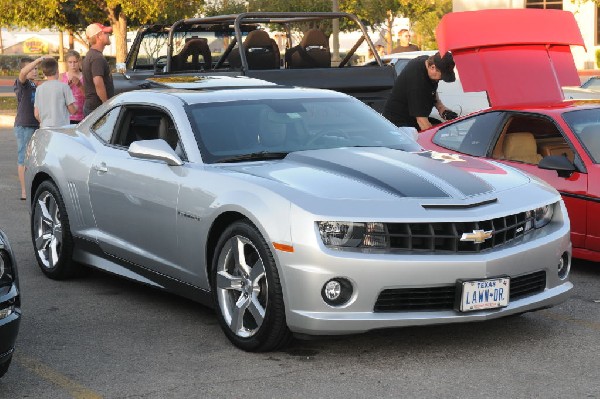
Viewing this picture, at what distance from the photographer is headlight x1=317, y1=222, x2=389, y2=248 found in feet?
20.6

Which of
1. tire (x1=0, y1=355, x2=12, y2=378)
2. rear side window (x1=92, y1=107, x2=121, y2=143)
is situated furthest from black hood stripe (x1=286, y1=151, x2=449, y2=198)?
tire (x1=0, y1=355, x2=12, y2=378)

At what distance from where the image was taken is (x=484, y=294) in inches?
251

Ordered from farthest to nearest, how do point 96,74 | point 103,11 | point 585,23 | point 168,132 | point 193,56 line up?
point 585,23
point 103,11
point 193,56
point 96,74
point 168,132

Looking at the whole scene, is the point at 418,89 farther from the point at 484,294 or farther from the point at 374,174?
the point at 484,294

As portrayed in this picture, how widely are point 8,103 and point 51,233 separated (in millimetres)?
26182

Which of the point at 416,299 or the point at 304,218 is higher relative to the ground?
the point at 304,218

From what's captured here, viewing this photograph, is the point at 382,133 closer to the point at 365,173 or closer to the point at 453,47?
the point at 365,173

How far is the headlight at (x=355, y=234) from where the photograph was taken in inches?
247

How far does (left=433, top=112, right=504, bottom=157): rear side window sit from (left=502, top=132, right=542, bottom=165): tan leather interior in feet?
0.44

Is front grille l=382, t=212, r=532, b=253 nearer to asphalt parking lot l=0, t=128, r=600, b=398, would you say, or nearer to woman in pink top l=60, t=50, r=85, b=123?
asphalt parking lot l=0, t=128, r=600, b=398

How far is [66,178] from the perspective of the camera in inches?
344

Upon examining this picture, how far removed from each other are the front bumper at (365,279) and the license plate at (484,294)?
0.11ft

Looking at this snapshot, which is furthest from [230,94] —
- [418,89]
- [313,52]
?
[313,52]

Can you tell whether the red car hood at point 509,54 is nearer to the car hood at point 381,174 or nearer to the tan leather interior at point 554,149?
the tan leather interior at point 554,149
